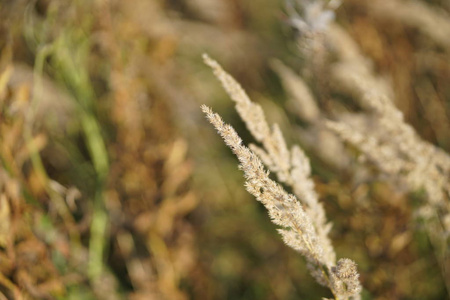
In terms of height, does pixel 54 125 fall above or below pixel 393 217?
below

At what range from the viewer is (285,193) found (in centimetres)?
57

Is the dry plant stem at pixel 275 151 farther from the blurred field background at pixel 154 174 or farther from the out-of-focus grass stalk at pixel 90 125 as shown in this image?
the out-of-focus grass stalk at pixel 90 125

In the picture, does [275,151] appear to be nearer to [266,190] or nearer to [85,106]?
[266,190]

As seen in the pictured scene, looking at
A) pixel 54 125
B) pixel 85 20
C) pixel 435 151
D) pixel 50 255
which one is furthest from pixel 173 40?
pixel 435 151

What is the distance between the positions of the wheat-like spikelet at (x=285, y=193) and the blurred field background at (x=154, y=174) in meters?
0.39

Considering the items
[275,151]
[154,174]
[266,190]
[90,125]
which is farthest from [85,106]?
[266,190]

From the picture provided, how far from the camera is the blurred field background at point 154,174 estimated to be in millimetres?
1038

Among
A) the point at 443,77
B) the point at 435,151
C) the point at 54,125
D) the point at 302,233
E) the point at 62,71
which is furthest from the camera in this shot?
the point at 443,77

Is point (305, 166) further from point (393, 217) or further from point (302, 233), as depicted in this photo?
point (393, 217)

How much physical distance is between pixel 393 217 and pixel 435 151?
261 millimetres

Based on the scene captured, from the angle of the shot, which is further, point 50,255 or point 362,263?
point 362,263

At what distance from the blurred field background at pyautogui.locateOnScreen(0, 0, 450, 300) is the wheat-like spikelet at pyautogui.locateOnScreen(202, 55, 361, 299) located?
0.39m

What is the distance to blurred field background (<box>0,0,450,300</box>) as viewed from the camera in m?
1.04

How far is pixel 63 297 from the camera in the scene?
1019 mm
